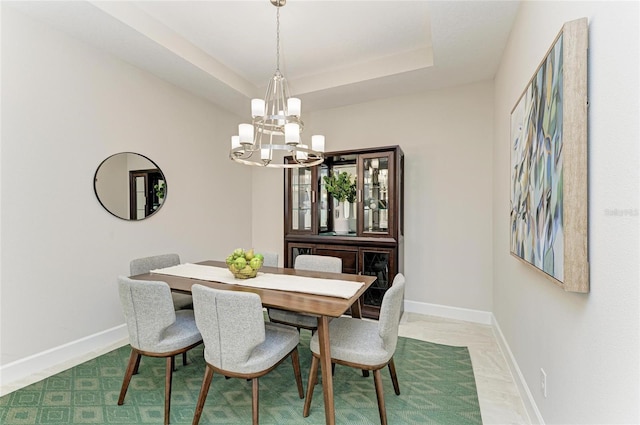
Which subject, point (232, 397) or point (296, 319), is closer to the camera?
point (232, 397)

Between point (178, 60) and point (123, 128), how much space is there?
867 mm

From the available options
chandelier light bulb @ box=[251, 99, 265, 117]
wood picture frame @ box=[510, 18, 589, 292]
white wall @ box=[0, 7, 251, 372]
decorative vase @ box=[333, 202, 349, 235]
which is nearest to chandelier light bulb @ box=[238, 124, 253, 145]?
chandelier light bulb @ box=[251, 99, 265, 117]

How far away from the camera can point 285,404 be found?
6.40 feet

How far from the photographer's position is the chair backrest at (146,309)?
1709 millimetres

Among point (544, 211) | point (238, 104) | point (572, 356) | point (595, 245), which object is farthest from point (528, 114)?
point (238, 104)

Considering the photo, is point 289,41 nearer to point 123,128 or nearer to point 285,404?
point 123,128

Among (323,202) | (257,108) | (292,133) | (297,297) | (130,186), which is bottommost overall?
(297,297)

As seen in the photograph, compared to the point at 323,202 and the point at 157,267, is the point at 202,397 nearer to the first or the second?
the point at 157,267

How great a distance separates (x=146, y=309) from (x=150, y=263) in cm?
106

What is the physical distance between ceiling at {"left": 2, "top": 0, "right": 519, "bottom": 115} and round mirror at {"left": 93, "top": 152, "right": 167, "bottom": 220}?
1.00 meters

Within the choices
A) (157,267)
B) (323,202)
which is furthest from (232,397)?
(323,202)

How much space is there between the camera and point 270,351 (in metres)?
1.74

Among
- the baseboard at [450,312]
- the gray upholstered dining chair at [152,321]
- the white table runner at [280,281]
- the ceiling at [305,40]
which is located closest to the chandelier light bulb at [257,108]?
the ceiling at [305,40]

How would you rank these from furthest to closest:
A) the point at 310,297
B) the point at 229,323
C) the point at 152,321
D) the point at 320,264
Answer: the point at 320,264
the point at 310,297
the point at 152,321
the point at 229,323
